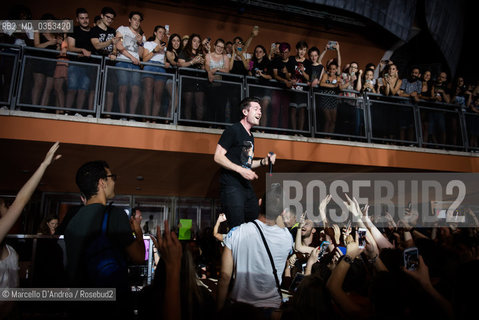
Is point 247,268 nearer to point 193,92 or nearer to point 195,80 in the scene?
point 193,92

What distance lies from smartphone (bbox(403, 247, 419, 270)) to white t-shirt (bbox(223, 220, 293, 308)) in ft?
3.26

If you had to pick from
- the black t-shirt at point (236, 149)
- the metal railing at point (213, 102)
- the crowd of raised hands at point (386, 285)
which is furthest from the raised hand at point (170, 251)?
the metal railing at point (213, 102)

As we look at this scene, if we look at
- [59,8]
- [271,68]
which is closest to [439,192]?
Result: [271,68]

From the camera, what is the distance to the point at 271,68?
7.65 metres

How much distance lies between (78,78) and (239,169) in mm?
4295

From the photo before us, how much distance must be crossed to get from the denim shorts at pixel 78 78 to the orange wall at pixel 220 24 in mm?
4517

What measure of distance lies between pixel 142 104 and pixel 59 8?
5.43 metres

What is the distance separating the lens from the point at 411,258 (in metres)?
2.70

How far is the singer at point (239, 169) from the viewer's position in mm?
3398

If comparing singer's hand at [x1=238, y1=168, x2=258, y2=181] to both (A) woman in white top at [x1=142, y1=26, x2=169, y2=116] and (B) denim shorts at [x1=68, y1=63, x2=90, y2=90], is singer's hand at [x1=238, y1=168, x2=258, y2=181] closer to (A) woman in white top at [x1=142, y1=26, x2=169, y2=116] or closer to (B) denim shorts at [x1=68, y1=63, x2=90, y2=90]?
(A) woman in white top at [x1=142, y1=26, x2=169, y2=116]

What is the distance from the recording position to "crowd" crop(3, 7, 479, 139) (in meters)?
6.23

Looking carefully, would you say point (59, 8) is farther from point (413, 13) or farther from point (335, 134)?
point (413, 13)

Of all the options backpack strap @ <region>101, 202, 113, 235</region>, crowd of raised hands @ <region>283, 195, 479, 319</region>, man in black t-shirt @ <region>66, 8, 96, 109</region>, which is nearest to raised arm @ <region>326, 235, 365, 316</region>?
crowd of raised hands @ <region>283, 195, 479, 319</region>

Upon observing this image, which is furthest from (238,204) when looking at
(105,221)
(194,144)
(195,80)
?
(195,80)
